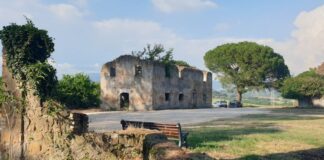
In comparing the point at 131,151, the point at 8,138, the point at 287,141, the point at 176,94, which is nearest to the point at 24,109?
the point at 8,138

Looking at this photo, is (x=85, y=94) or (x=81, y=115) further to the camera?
(x=85, y=94)

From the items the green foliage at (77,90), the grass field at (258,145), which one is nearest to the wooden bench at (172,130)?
the grass field at (258,145)

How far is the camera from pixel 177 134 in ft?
41.7

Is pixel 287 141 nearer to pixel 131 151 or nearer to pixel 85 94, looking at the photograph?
pixel 131 151

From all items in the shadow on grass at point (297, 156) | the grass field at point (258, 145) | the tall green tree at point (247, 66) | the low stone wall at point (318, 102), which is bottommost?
the shadow on grass at point (297, 156)

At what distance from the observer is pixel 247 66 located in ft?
206

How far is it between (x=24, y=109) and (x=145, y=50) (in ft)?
128

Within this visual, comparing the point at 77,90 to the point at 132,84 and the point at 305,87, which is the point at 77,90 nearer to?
the point at 132,84

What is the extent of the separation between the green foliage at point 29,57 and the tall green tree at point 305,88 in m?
42.0

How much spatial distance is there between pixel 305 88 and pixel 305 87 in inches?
4.4

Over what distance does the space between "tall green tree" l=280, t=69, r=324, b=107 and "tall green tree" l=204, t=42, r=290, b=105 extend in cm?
1152

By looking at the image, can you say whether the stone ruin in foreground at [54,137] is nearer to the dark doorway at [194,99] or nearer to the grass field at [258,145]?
the grass field at [258,145]

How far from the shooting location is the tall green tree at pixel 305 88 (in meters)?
47.6

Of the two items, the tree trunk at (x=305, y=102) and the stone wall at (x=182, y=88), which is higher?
the stone wall at (x=182, y=88)
